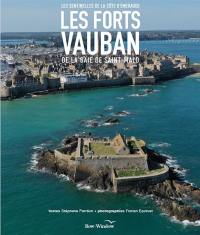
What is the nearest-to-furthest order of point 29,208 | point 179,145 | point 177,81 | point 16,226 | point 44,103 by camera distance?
1. point 16,226
2. point 29,208
3. point 179,145
4. point 44,103
5. point 177,81

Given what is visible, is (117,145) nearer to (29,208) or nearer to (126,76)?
(29,208)

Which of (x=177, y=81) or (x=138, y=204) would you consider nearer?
(x=138, y=204)

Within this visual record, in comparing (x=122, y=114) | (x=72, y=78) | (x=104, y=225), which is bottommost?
(x=104, y=225)

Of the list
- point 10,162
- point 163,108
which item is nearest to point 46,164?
point 10,162

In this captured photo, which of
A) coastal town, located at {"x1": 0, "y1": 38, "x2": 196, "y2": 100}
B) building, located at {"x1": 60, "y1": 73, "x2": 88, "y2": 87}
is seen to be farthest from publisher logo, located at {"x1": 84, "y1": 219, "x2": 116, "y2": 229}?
building, located at {"x1": 60, "y1": 73, "x2": 88, "y2": 87}

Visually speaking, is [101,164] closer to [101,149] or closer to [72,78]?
[101,149]

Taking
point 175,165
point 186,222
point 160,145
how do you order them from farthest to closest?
1. point 160,145
2. point 175,165
3. point 186,222

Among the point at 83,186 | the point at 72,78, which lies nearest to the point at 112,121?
the point at 83,186
